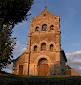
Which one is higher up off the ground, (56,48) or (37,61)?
(56,48)

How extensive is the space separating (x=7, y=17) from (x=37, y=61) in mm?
11147

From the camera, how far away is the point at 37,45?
26.1 meters

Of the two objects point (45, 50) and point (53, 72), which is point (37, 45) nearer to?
point (45, 50)

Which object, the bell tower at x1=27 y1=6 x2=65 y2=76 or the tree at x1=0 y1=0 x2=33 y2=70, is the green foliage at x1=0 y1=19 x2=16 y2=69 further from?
the bell tower at x1=27 y1=6 x2=65 y2=76

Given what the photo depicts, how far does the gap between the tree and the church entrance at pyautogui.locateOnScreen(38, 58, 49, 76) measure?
32.7 ft

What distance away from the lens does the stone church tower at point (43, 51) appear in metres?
24.3

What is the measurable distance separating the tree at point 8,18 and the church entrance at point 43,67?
996 centimetres

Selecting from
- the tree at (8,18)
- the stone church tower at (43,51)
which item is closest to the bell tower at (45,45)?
the stone church tower at (43,51)

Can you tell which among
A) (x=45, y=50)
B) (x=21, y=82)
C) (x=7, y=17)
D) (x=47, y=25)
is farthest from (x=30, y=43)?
(x=21, y=82)

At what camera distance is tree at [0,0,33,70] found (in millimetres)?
14391

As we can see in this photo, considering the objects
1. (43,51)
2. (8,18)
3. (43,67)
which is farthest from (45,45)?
(8,18)

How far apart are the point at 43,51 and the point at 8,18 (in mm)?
10578

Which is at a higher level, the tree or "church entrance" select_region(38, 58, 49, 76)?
the tree

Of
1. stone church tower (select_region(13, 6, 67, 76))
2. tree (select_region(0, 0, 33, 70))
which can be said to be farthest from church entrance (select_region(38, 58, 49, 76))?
tree (select_region(0, 0, 33, 70))
